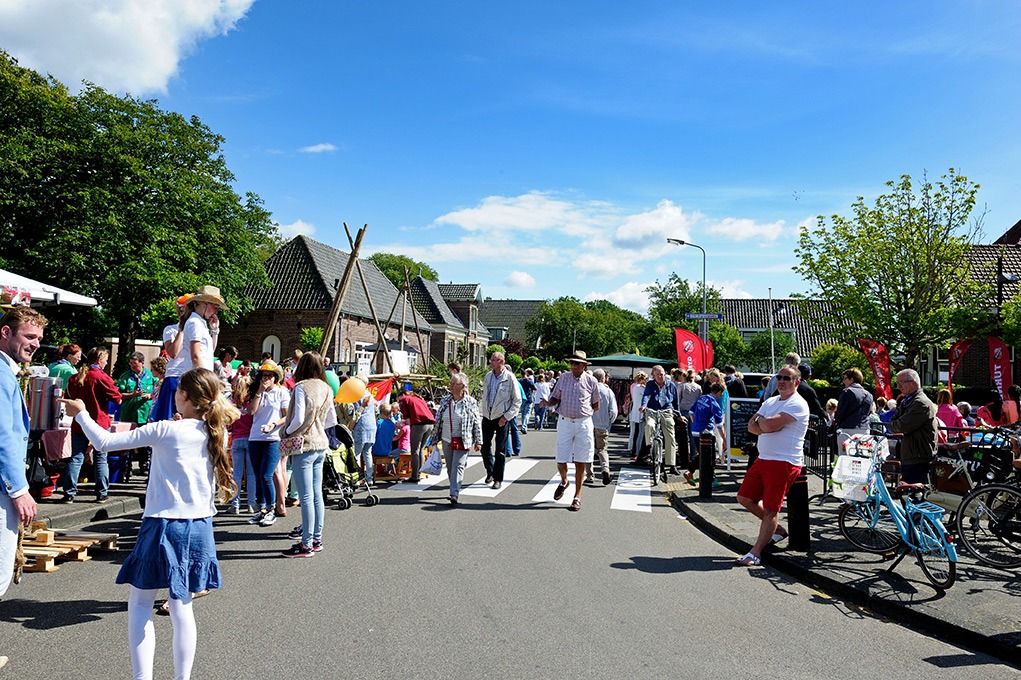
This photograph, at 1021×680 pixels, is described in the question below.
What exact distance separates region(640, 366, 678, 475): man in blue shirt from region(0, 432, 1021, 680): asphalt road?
484 cm

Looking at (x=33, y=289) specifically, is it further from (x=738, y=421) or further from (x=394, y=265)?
(x=394, y=265)

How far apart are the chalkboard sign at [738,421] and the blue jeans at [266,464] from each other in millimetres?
8088

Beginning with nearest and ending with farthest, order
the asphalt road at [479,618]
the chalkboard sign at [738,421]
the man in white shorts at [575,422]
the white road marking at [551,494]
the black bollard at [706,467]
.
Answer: the asphalt road at [479,618] → the man in white shorts at [575,422] → the white road marking at [551,494] → the black bollard at [706,467] → the chalkboard sign at [738,421]

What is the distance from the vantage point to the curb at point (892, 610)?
15.8ft

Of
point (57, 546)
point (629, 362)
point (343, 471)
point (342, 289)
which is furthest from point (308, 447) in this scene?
point (629, 362)

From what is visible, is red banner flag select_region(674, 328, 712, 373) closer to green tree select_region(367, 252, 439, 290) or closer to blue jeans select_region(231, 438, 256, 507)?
blue jeans select_region(231, 438, 256, 507)

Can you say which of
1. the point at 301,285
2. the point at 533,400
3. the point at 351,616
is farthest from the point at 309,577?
the point at 301,285

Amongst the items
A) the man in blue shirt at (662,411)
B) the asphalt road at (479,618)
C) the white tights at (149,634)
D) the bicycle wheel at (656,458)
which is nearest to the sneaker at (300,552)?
the asphalt road at (479,618)

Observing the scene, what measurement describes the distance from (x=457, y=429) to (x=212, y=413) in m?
6.03

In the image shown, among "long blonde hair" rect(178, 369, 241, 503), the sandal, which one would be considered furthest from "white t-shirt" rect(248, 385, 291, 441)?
the sandal

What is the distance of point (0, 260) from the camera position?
91.5 ft

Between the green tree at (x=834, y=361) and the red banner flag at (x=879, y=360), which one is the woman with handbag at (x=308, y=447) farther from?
the green tree at (x=834, y=361)

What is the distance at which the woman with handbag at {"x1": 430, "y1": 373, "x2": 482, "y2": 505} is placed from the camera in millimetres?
9727

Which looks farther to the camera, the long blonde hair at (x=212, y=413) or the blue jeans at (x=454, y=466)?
the blue jeans at (x=454, y=466)
